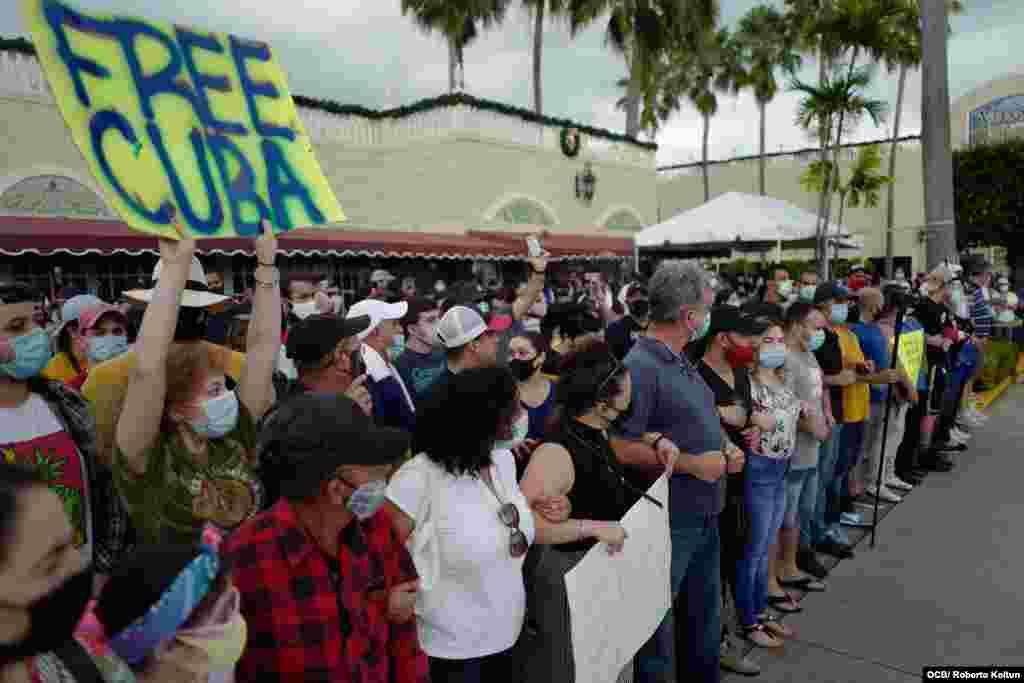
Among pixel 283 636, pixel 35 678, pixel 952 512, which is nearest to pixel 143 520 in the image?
pixel 283 636

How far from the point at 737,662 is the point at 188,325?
3.01 metres

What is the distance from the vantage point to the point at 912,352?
5684mm

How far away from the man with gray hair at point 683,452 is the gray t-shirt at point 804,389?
4.18 ft

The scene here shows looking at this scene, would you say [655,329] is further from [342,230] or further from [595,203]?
[595,203]

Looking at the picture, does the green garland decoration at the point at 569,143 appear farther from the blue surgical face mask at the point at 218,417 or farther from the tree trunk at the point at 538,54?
the blue surgical face mask at the point at 218,417

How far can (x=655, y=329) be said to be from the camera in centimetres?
296

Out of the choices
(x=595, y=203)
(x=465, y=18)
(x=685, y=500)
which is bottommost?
(x=685, y=500)

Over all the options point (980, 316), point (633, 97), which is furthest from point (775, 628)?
point (633, 97)

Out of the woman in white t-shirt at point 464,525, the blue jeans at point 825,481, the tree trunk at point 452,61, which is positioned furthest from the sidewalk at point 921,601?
the tree trunk at point 452,61

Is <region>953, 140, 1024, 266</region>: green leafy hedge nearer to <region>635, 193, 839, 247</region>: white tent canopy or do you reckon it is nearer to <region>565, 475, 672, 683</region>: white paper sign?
<region>635, 193, 839, 247</region>: white tent canopy

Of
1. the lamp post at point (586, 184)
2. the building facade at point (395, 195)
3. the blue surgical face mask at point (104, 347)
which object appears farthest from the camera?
the lamp post at point (586, 184)

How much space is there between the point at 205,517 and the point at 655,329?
6.31 feet

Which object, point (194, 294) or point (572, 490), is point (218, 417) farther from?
point (572, 490)

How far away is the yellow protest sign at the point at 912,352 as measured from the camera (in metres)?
5.41
